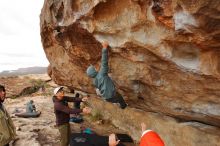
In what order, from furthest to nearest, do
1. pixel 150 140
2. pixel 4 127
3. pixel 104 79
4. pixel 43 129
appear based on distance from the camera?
1. pixel 43 129
2. pixel 4 127
3. pixel 104 79
4. pixel 150 140

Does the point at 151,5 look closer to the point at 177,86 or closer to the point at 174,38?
the point at 174,38

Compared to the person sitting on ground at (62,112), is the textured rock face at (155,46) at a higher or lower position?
higher

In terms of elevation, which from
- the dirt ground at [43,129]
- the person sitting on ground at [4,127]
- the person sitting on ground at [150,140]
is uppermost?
the person sitting on ground at [150,140]

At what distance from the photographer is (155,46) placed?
6.61 m

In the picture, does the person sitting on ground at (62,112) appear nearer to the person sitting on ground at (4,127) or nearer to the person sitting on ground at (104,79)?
the person sitting on ground at (104,79)

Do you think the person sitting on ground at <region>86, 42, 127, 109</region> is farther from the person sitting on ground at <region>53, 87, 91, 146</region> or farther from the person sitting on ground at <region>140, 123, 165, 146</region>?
the person sitting on ground at <region>140, 123, 165, 146</region>

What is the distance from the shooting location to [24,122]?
12.8 meters

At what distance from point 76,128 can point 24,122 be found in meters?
2.28

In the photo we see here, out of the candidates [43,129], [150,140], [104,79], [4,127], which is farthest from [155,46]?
[43,129]

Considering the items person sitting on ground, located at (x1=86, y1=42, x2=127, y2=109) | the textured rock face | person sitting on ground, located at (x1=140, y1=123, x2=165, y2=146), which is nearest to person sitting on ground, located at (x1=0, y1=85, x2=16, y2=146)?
person sitting on ground, located at (x1=86, y1=42, x2=127, y2=109)

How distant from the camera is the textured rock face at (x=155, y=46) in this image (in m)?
5.38

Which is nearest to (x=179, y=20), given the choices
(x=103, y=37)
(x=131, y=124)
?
(x=103, y=37)

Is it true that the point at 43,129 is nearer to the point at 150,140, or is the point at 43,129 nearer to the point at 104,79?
the point at 104,79

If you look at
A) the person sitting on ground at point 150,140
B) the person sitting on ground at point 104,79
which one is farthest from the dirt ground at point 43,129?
the person sitting on ground at point 150,140
